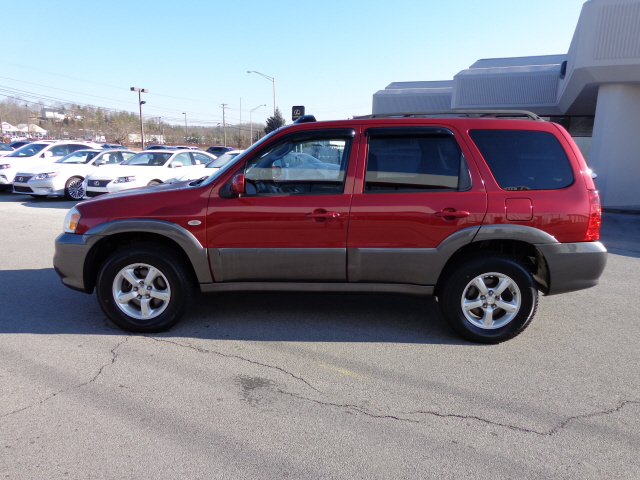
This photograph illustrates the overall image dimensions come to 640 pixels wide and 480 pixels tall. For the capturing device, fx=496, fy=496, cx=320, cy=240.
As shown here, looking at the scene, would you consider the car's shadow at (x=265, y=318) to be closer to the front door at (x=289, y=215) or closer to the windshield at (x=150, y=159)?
the front door at (x=289, y=215)

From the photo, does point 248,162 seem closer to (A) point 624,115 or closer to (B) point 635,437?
(B) point 635,437

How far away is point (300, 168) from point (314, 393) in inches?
75.9

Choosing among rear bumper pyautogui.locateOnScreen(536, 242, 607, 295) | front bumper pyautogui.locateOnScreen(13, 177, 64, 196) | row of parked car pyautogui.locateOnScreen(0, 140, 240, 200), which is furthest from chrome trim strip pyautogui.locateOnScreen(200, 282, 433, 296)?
front bumper pyautogui.locateOnScreen(13, 177, 64, 196)

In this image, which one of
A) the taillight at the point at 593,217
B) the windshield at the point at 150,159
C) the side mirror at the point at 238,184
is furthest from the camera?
the windshield at the point at 150,159

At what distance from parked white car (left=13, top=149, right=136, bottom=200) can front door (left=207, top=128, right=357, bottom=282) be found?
12517mm

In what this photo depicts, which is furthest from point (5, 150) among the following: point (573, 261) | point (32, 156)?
point (573, 261)

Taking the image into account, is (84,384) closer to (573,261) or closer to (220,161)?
(573,261)

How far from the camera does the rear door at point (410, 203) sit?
13.6 feet

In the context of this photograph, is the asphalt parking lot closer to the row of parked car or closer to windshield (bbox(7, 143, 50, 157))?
the row of parked car

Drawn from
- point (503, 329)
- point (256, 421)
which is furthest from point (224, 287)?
point (503, 329)

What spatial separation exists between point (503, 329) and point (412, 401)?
54.7 inches

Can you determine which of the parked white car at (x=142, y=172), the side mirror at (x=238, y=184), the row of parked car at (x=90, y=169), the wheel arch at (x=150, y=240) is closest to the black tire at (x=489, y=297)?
the side mirror at (x=238, y=184)

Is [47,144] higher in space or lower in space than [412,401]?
higher

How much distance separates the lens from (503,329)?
4.25 metres
